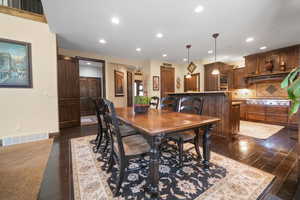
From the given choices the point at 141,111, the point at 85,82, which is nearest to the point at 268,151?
the point at 141,111

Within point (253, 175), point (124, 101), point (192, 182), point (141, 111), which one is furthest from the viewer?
point (124, 101)

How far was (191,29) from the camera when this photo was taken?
124 inches

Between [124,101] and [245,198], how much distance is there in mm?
5782

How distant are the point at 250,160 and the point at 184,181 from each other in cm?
133

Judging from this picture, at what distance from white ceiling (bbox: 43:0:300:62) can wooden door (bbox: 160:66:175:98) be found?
1.96 m

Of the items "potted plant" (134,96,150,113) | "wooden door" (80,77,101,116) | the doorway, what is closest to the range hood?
"potted plant" (134,96,150,113)

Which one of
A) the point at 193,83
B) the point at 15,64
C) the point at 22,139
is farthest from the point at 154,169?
the point at 193,83

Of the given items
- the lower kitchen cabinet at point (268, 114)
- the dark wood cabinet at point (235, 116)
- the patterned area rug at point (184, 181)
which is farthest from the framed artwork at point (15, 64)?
the lower kitchen cabinet at point (268, 114)

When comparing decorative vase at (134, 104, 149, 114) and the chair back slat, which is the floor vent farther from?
the chair back slat

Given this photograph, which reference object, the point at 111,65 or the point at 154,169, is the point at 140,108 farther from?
the point at 111,65

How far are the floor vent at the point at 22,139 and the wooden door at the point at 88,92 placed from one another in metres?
3.36

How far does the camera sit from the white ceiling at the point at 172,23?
7.45 feet

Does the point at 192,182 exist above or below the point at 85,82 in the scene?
below

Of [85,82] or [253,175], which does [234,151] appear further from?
[85,82]
